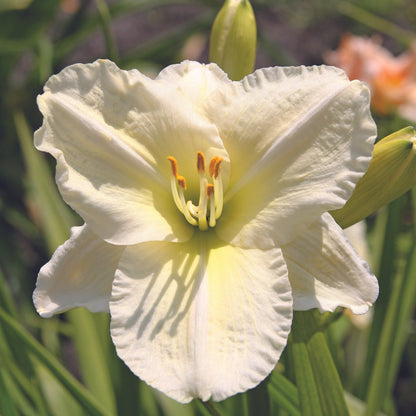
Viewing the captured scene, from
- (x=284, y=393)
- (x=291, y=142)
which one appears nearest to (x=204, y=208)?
(x=291, y=142)

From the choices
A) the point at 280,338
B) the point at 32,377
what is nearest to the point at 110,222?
the point at 280,338

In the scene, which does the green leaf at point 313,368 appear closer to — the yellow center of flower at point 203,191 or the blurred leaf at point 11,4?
the yellow center of flower at point 203,191

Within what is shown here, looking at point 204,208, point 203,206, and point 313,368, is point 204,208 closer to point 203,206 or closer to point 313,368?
point 203,206

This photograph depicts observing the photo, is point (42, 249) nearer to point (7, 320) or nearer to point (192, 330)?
point (7, 320)

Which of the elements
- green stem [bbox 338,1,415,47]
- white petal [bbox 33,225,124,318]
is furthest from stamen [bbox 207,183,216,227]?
green stem [bbox 338,1,415,47]

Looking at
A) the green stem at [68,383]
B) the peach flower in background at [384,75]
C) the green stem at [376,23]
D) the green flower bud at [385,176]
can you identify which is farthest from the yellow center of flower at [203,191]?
the green stem at [376,23]

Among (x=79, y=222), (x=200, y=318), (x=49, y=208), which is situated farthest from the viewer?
(x=79, y=222)
